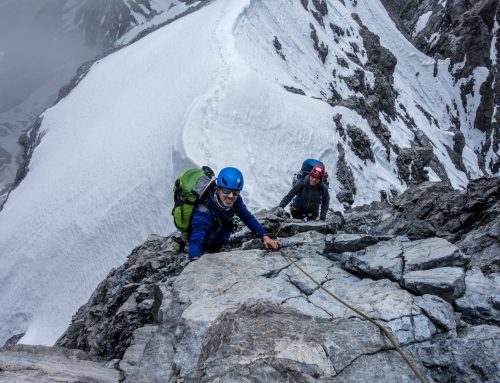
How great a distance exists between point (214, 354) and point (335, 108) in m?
21.6

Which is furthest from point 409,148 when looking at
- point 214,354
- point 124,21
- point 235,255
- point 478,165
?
point 124,21

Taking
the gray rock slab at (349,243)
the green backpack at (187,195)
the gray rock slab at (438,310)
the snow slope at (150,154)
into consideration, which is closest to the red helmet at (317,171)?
the gray rock slab at (349,243)

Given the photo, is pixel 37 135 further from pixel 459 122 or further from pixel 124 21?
pixel 124 21

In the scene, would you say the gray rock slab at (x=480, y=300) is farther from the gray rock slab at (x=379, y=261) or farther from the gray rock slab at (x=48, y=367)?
the gray rock slab at (x=48, y=367)

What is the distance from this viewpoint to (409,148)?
1220 inches

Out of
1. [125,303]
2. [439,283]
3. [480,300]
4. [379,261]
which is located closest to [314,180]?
[379,261]

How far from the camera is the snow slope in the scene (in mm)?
16234

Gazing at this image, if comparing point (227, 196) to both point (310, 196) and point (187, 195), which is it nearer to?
point (187, 195)

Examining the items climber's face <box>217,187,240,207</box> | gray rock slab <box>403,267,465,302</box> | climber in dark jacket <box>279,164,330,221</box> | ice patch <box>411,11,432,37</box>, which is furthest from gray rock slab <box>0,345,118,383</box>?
ice patch <box>411,11,432,37</box>

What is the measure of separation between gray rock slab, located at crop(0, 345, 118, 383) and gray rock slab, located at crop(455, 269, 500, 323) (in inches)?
178

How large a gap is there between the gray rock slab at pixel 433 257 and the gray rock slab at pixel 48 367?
4478 mm

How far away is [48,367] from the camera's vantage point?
175 inches

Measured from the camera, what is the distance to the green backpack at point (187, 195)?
5.94 m

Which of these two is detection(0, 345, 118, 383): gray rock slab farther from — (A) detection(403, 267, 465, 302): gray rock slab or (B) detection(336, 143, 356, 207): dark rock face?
(B) detection(336, 143, 356, 207): dark rock face
